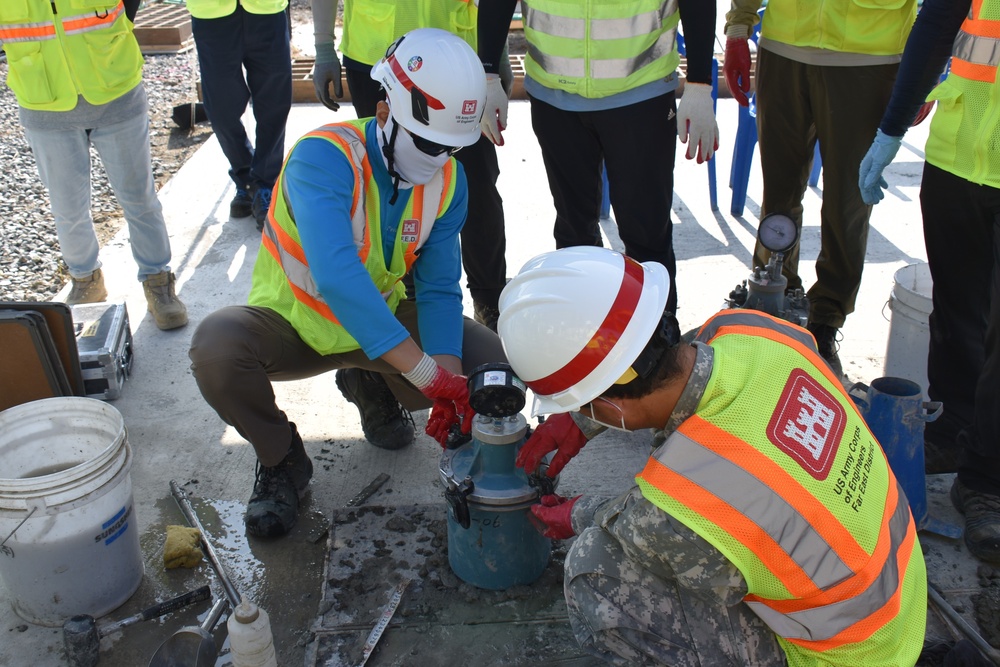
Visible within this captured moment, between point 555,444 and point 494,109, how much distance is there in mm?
1549

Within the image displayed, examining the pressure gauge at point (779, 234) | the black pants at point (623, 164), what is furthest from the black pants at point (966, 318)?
the black pants at point (623, 164)

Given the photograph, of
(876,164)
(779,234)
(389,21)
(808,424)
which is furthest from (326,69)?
(808,424)

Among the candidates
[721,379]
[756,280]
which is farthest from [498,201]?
[721,379]

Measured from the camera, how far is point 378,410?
320cm

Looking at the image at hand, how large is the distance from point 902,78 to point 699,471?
76.7 inches

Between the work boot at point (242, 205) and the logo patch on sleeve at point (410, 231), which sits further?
the work boot at point (242, 205)

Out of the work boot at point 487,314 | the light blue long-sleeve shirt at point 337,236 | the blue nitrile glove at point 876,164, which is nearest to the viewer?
the light blue long-sleeve shirt at point 337,236

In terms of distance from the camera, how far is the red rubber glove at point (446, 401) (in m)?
2.54

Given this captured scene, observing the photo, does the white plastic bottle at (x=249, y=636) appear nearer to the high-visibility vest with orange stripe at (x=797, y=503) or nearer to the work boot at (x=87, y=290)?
the high-visibility vest with orange stripe at (x=797, y=503)

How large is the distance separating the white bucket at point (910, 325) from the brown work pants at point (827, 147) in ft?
0.71

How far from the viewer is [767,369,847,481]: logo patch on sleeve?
1680mm

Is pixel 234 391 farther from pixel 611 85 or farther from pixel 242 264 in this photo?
pixel 242 264

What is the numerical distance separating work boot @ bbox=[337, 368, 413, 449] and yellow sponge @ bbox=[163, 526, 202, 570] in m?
0.76

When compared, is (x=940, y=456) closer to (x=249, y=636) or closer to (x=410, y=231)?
(x=410, y=231)
